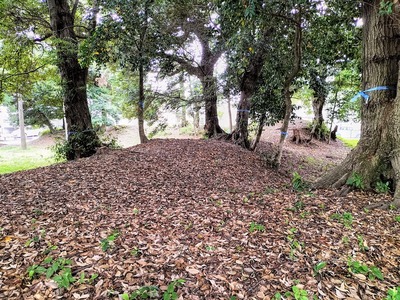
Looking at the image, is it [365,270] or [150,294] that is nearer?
[150,294]

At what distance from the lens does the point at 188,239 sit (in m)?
2.71

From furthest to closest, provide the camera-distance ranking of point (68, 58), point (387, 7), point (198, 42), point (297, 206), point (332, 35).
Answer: point (198, 42), point (68, 58), point (332, 35), point (297, 206), point (387, 7)

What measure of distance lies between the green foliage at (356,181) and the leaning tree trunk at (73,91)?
620cm

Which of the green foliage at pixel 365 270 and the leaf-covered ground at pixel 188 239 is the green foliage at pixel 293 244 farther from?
the green foliage at pixel 365 270

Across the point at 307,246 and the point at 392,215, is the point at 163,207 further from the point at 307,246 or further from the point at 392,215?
the point at 392,215

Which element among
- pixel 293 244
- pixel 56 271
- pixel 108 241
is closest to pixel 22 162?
pixel 108 241

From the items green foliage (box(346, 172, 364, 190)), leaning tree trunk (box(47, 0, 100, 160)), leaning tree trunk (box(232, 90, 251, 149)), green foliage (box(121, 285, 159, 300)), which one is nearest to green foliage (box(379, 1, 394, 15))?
green foliage (box(346, 172, 364, 190))

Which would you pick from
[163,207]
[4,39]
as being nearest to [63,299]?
[163,207]

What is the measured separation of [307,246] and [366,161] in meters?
2.23

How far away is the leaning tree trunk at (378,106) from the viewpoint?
A: 3777 millimetres

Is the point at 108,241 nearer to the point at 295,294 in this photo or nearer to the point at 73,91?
the point at 295,294

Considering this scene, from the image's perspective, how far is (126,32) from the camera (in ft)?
21.3

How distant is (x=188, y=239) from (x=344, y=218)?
1.97m

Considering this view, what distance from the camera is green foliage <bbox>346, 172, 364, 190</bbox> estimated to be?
3.82 m
